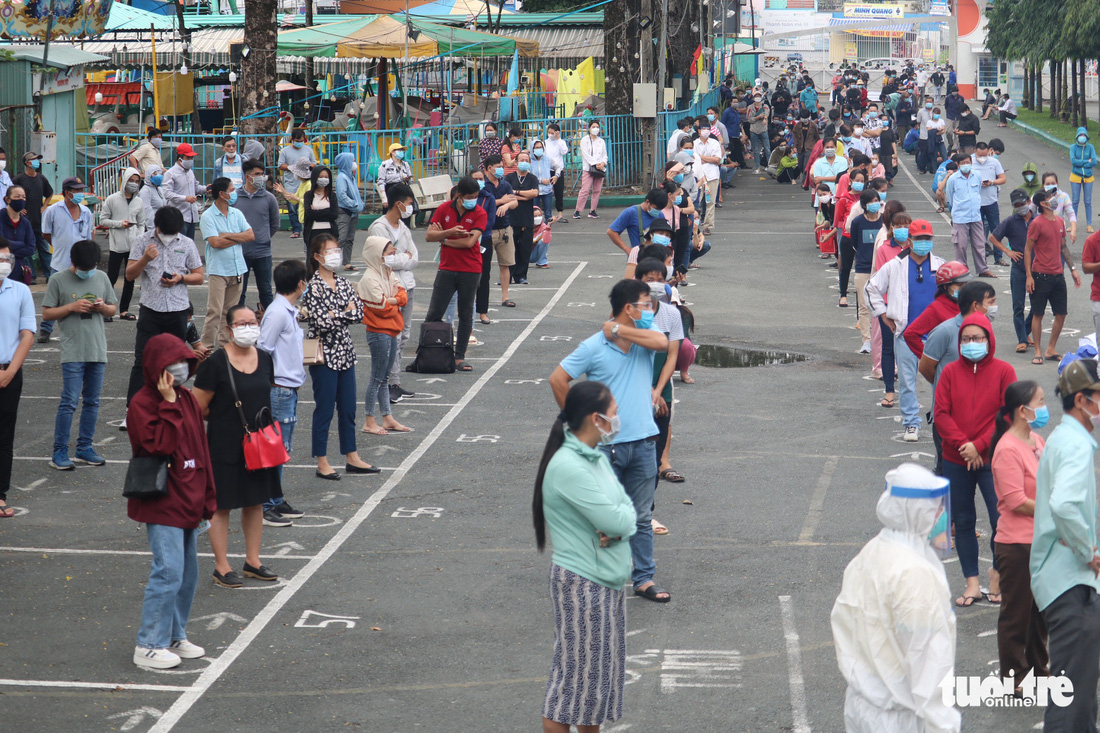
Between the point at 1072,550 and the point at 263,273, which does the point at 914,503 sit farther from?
the point at 263,273

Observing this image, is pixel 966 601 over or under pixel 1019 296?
under

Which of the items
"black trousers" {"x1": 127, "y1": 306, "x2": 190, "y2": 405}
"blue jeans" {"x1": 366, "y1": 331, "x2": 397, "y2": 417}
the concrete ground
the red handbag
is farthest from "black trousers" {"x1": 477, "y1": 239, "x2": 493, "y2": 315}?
the red handbag

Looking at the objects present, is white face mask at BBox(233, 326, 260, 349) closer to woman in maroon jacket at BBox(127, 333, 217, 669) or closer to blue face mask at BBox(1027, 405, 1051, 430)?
woman in maroon jacket at BBox(127, 333, 217, 669)

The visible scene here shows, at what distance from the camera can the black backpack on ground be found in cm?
1406

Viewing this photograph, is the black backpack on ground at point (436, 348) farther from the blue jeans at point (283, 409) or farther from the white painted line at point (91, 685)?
the white painted line at point (91, 685)

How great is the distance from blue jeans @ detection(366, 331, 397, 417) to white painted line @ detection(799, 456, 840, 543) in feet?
12.5

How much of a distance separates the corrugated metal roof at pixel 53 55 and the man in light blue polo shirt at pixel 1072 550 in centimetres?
1875

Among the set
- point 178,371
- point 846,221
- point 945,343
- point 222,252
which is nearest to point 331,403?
point 178,371

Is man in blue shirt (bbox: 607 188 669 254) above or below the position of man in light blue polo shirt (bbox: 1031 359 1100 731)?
above

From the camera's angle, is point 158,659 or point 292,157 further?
point 292,157

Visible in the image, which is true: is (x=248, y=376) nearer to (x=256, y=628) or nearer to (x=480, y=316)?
(x=256, y=628)

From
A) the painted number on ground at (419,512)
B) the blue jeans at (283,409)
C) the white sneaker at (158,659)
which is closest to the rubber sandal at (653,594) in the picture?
the painted number on ground at (419,512)

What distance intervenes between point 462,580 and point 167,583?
2.10m

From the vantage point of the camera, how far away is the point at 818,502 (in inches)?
393
